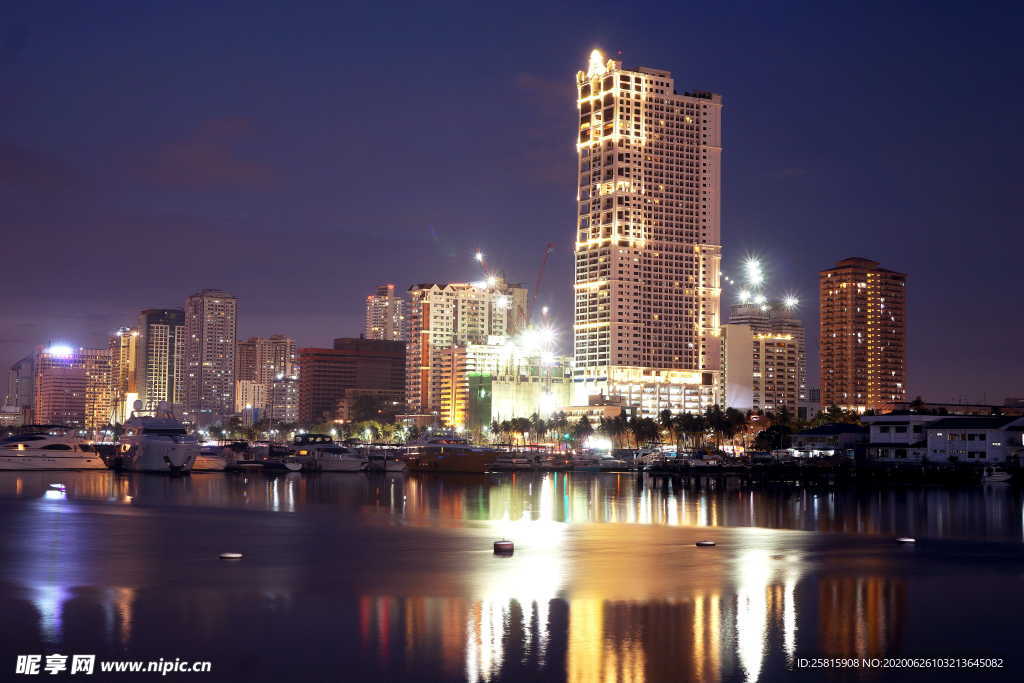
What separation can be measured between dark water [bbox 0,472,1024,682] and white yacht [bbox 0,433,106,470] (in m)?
60.6

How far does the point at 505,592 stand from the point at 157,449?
307 ft

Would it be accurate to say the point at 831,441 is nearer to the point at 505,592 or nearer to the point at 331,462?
the point at 331,462

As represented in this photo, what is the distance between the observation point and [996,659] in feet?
91.1

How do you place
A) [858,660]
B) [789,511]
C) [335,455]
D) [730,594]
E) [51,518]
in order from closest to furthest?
[858,660], [730,594], [51,518], [789,511], [335,455]

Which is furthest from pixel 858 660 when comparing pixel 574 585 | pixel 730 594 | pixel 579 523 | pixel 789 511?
pixel 789 511

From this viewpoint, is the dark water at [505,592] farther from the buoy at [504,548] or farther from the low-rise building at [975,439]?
the low-rise building at [975,439]

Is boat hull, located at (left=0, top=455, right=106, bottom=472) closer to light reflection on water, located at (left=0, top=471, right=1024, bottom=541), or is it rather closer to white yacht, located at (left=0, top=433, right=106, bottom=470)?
white yacht, located at (left=0, top=433, right=106, bottom=470)

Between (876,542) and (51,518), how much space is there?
147ft

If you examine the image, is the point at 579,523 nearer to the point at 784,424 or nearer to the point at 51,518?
the point at 51,518

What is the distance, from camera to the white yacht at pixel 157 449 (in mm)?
117562

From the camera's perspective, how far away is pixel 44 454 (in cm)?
12888

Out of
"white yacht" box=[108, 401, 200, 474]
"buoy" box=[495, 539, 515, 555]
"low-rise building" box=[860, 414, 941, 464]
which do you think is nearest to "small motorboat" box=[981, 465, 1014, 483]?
"low-rise building" box=[860, 414, 941, 464]

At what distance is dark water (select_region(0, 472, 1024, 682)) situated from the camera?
27.3 m

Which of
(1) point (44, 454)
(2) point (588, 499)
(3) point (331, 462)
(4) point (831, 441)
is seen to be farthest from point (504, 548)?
(4) point (831, 441)
